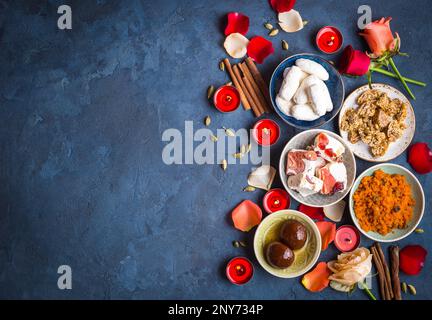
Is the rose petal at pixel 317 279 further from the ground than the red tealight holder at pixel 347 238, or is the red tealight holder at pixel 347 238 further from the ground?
the red tealight holder at pixel 347 238

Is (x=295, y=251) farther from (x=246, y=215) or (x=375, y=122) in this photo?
(x=375, y=122)

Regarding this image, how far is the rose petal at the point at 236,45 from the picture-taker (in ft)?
8.84

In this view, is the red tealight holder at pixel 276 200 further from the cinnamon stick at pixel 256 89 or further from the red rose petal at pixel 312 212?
the cinnamon stick at pixel 256 89

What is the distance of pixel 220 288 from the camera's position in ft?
8.68

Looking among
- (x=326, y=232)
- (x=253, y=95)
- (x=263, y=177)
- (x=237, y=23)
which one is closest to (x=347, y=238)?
(x=326, y=232)

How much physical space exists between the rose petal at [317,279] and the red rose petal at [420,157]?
0.83 m

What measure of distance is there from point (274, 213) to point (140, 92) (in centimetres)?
106

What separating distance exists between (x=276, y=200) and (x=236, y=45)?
0.95 meters

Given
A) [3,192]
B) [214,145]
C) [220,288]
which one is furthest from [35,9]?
[220,288]

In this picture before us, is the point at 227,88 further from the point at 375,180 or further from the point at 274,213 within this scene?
the point at 375,180

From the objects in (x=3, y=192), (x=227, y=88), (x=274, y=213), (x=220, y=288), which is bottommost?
(x=220, y=288)

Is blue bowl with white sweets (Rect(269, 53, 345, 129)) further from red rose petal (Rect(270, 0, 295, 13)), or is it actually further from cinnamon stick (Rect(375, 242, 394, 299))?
cinnamon stick (Rect(375, 242, 394, 299))

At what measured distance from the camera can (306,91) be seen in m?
2.53

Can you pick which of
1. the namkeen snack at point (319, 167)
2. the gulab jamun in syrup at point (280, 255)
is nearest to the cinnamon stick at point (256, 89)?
the namkeen snack at point (319, 167)
